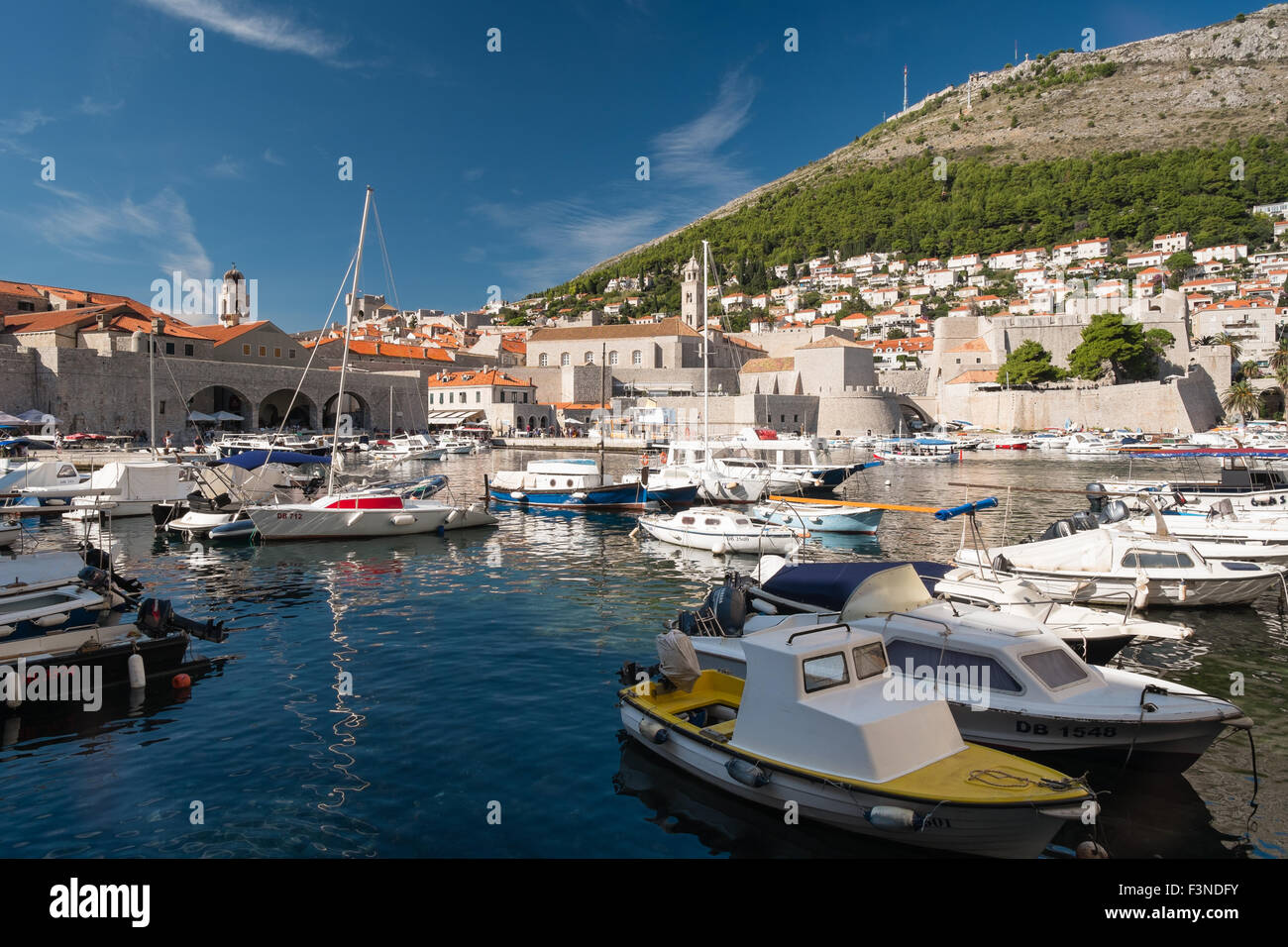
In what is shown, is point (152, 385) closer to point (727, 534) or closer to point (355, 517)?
point (355, 517)

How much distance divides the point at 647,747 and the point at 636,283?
5412 inches

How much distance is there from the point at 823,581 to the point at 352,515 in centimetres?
1419

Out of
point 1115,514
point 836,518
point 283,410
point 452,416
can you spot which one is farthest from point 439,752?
point 452,416

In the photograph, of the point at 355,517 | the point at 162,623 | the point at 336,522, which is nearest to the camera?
the point at 162,623

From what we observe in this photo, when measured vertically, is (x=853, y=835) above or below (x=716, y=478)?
below

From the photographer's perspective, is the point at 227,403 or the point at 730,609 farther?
the point at 227,403

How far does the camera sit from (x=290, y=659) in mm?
10297

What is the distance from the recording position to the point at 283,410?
2249 inches

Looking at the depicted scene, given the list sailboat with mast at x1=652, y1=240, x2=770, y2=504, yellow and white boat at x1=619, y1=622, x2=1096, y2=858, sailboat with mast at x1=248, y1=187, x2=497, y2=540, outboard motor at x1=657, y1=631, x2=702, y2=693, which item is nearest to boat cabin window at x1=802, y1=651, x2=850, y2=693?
yellow and white boat at x1=619, y1=622, x2=1096, y2=858

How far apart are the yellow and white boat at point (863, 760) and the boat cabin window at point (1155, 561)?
8.17 metres

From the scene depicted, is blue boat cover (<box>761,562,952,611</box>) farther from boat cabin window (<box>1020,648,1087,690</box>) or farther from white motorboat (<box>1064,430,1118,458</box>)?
white motorboat (<box>1064,430,1118,458</box>)

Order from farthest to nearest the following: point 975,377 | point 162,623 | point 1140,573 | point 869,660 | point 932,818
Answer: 1. point 975,377
2. point 1140,573
3. point 162,623
4. point 869,660
5. point 932,818
